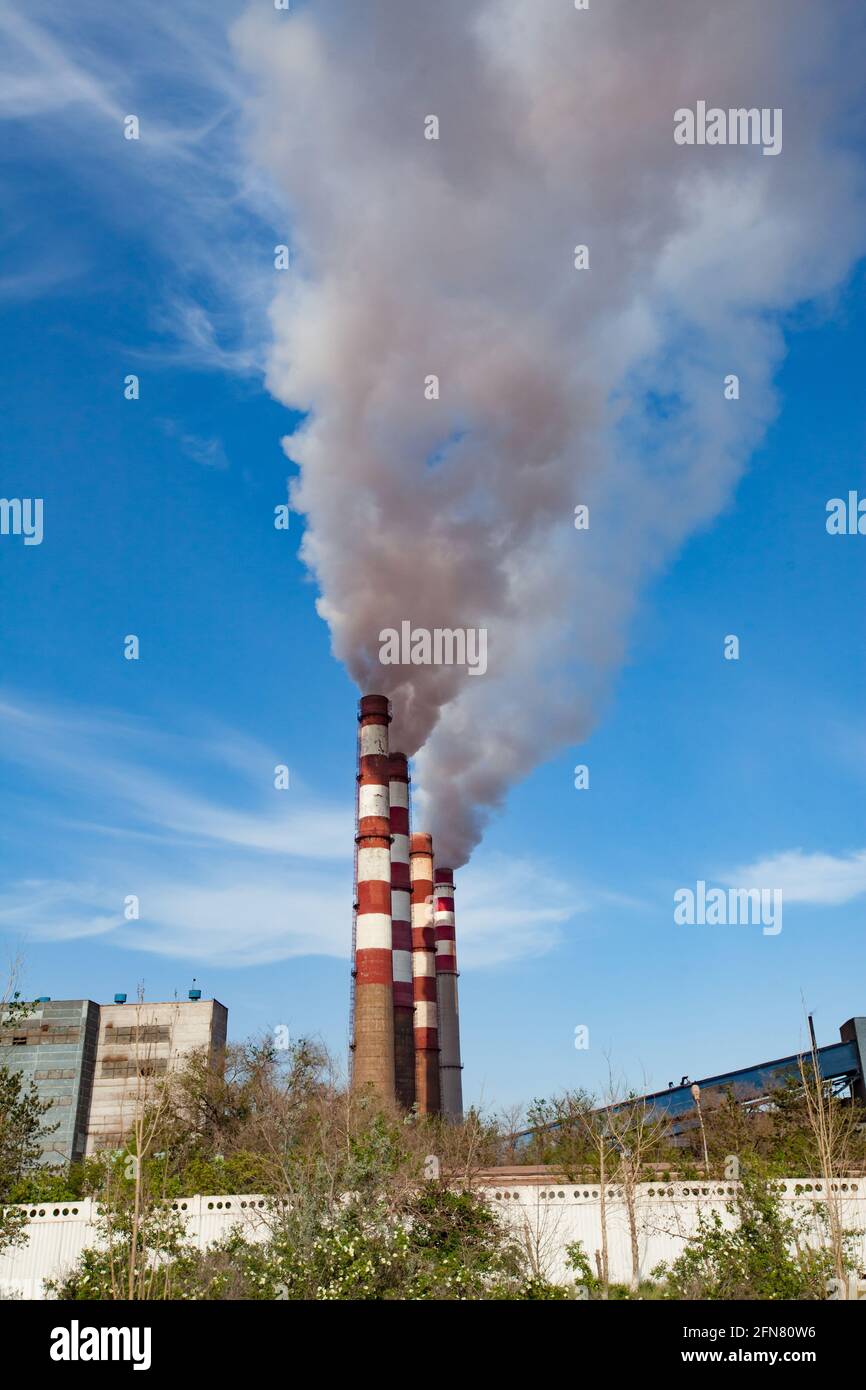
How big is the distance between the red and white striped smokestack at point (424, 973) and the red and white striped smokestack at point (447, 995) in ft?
4.00

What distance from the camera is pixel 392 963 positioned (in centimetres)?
5078

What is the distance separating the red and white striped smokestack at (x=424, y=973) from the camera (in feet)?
201

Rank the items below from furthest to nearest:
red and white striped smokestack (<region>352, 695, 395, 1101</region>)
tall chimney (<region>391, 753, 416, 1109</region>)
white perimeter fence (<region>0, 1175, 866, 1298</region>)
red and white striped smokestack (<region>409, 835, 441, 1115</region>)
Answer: red and white striped smokestack (<region>409, 835, 441, 1115</region>)
tall chimney (<region>391, 753, 416, 1109</region>)
red and white striped smokestack (<region>352, 695, 395, 1101</region>)
white perimeter fence (<region>0, 1175, 866, 1298</region>)

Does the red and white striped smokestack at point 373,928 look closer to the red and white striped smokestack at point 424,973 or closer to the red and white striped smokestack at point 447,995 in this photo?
the red and white striped smokestack at point 424,973

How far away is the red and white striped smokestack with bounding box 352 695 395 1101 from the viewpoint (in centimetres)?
4806

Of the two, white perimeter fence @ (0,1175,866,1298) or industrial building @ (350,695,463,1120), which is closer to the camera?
white perimeter fence @ (0,1175,866,1298)

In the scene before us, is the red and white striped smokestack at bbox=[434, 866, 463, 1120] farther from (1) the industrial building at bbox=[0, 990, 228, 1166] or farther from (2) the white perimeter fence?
(2) the white perimeter fence

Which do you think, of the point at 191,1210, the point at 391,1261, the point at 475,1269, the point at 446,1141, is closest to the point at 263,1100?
the point at 446,1141

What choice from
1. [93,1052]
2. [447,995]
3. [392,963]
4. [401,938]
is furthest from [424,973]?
[93,1052]

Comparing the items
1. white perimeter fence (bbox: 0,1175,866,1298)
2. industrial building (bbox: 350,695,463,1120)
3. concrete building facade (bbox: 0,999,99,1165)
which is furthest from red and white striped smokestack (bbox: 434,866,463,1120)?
white perimeter fence (bbox: 0,1175,866,1298)

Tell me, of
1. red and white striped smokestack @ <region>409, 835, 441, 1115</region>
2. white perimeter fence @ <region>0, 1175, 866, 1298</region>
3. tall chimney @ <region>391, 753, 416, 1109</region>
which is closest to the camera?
white perimeter fence @ <region>0, 1175, 866, 1298</region>

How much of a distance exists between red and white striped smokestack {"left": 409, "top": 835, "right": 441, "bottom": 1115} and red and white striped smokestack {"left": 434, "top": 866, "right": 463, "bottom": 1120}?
1220 millimetres

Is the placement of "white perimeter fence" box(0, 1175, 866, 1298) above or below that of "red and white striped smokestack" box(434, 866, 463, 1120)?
below

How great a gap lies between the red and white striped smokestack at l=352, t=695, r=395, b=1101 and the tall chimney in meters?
2.78
